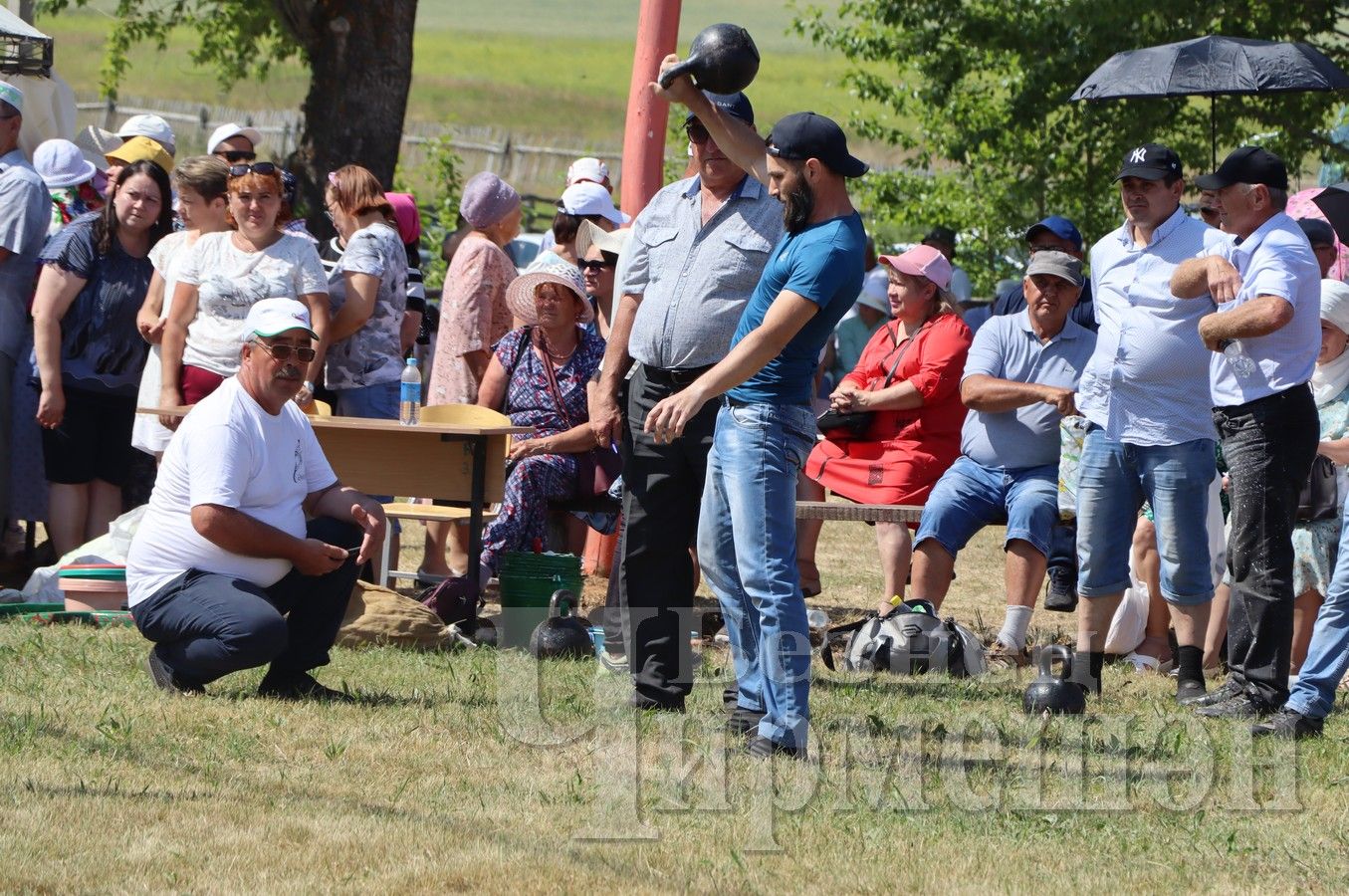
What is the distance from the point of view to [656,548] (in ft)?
19.6

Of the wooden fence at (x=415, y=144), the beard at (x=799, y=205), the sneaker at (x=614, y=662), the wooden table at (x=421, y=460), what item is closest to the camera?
the beard at (x=799, y=205)

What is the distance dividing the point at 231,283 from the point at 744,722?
3.45 metres

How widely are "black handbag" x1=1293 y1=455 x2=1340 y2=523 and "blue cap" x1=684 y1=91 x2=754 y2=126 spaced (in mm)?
2728

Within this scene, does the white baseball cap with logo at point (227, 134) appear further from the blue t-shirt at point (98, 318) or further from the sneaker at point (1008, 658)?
the sneaker at point (1008, 658)

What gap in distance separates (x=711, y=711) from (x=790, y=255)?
1654mm

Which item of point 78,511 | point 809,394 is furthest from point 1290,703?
point 78,511

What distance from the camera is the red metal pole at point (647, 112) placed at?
30.0 feet

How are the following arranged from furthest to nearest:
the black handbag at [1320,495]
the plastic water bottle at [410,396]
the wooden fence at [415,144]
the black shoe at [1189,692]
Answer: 1. the wooden fence at [415,144]
2. the plastic water bottle at [410,396]
3. the black handbag at [1320,495]
4. the black shoe at [1189,692]

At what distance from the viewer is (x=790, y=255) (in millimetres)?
5109

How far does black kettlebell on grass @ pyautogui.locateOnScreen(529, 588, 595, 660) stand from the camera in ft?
23.1

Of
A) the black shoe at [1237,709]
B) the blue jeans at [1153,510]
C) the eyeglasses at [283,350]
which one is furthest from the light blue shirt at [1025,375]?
the eyeglasses at [283,350]

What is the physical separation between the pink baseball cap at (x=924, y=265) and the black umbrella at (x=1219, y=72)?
2109 millimetres

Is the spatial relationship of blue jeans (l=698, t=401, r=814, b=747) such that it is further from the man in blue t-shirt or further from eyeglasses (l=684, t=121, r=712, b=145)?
eyeglasses (l=684, t=121, r=712, b=145)

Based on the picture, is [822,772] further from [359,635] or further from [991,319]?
[991,319]
